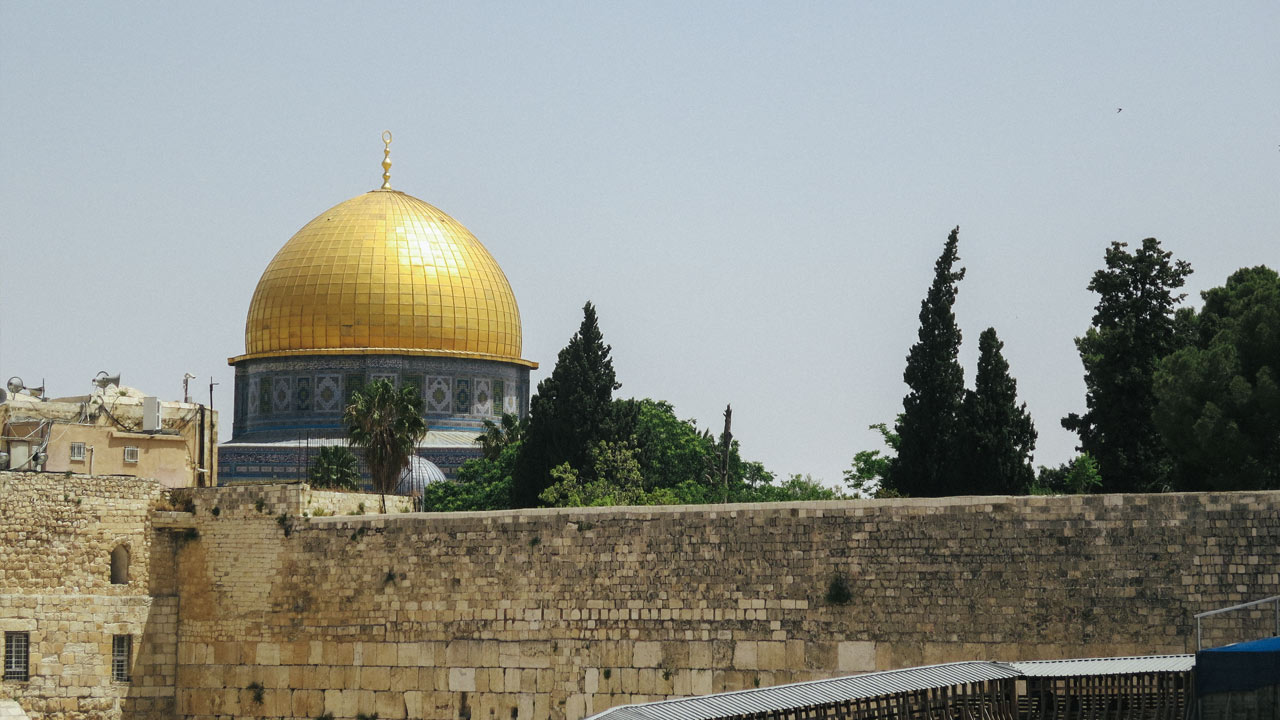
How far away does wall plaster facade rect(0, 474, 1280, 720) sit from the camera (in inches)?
742

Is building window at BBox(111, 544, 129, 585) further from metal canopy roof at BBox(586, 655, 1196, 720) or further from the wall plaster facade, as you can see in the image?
metal canopy roof at BBox(586, 655, 1196, 720)

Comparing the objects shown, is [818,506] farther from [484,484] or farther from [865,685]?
[484,484]

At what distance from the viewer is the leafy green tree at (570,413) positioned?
111 feet

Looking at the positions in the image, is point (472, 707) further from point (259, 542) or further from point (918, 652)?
point (918, 652)

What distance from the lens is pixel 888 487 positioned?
30125 millimetres

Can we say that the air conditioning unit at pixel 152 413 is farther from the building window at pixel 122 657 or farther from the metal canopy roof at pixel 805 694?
the metal canopy roof at pixel 805 694

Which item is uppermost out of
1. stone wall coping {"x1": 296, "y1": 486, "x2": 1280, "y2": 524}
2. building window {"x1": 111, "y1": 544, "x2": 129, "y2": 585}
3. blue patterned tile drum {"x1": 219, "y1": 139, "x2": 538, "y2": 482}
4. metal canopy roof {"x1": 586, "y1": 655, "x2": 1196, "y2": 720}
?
blue patterned tile drum {"x1": 219, "y1": 139, "x2": 538, "y2": 482}

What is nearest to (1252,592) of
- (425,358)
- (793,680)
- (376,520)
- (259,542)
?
(793,680)

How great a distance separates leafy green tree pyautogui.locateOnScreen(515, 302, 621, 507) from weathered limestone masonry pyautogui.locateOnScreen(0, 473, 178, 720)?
10777mm

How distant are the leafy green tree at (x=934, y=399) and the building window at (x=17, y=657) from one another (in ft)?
42.6

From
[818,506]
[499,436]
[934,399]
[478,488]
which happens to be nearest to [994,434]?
[934,399]

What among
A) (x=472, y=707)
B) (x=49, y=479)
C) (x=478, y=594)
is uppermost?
(x=49, y=479)

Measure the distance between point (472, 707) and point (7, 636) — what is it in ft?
19.9

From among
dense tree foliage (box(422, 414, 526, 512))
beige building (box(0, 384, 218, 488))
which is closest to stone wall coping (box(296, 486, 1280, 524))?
beige building (box(0, 384, 218, 488))
